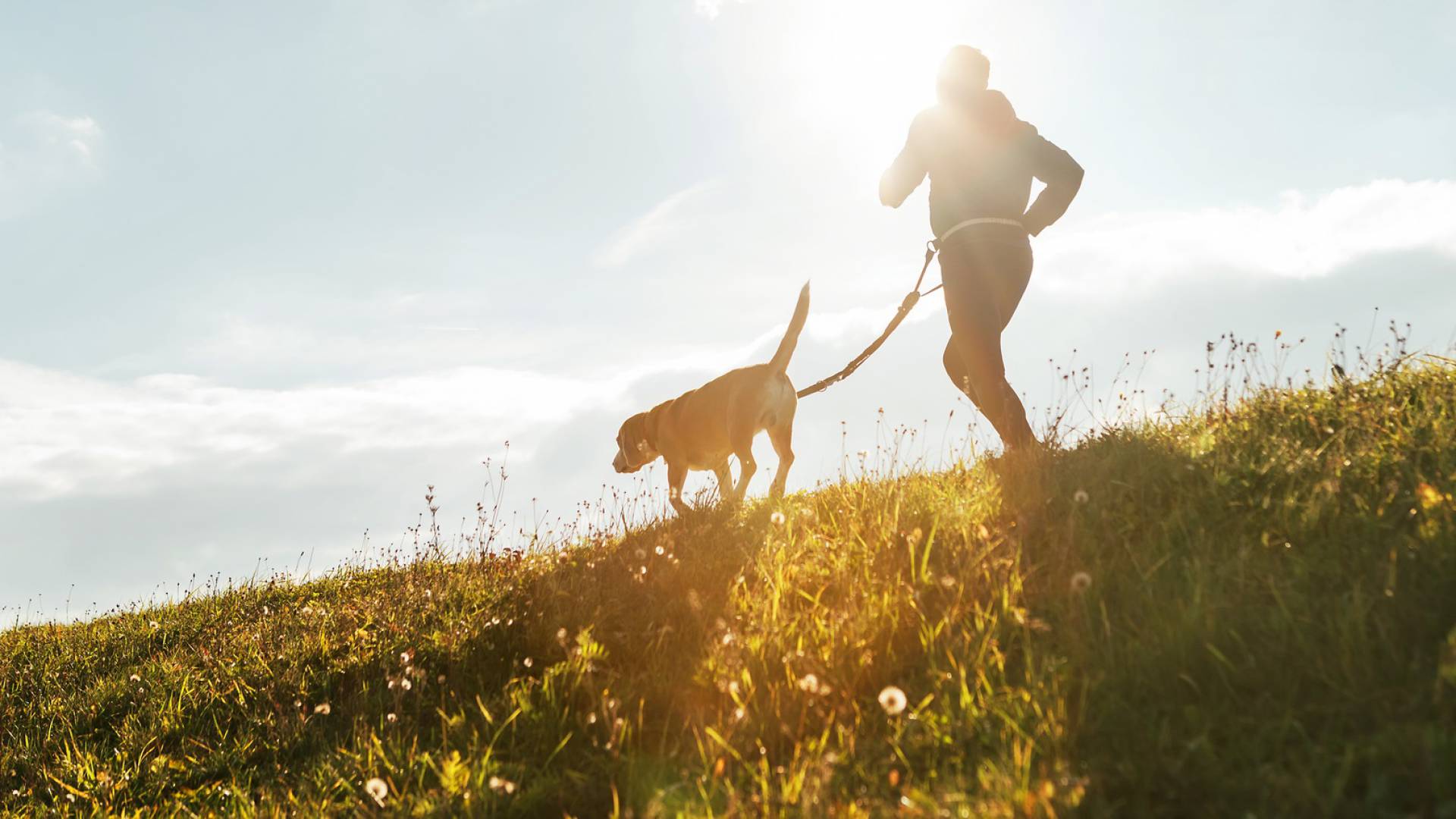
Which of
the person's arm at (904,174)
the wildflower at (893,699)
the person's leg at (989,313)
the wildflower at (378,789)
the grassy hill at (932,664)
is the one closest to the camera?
the grassy hill at (932,664)

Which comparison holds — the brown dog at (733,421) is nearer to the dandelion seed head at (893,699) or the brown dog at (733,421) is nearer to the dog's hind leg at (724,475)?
the dog's hind leg at (724,475)

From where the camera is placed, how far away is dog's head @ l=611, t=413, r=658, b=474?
32.9ft

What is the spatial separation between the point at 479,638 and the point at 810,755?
2.58 m

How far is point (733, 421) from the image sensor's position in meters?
8.28

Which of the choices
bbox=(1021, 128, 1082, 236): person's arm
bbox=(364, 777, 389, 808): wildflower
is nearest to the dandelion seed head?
bbox=(364, 777, 389, 808): wildflower

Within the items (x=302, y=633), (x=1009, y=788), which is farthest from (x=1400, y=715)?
(x=302, y=633)

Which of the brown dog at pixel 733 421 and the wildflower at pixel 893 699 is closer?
the wildflower at pixel 893 699

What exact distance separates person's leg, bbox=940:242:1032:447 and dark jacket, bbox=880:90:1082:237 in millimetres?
206

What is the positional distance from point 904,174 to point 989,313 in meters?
1.26

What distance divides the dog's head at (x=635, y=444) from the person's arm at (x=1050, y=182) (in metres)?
5.24

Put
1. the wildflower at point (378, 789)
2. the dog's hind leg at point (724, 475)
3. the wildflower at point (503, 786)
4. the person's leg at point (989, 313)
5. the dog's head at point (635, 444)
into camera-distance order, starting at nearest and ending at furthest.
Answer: the wildflower at point (503, 786)
the wildflower at point (378, 789)
the person's leg at point (989, 313)
the dog's hind leg at point (724, 475)
the dog's head at point (635, 444)

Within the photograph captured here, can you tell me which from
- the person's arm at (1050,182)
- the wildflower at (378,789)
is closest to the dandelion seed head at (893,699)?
the wildflower at (378,789)

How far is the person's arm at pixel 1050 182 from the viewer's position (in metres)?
5.76

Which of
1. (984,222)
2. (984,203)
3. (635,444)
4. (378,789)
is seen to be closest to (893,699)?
(378,789)
